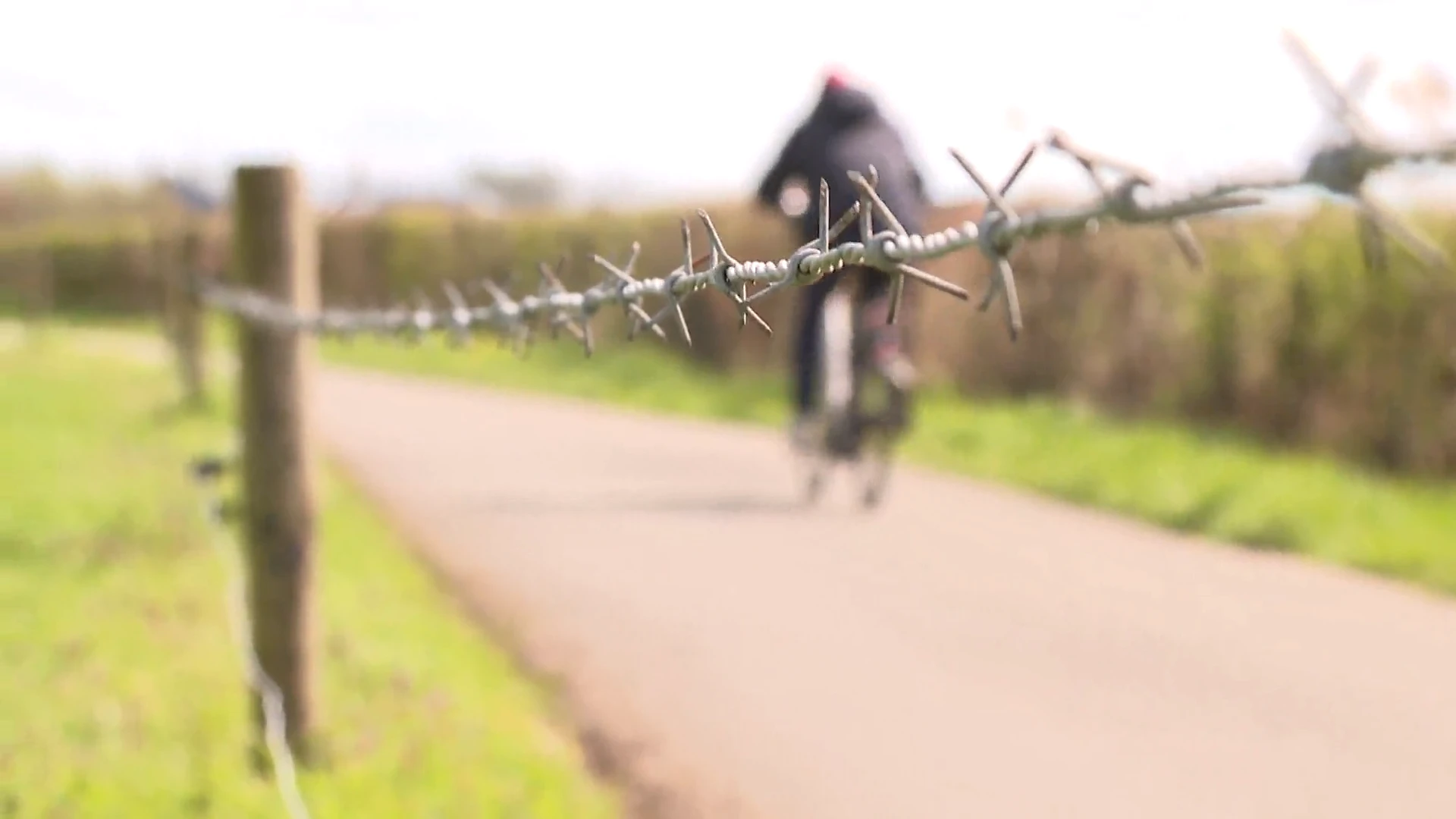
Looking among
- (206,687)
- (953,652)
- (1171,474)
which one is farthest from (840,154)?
(1171,474)

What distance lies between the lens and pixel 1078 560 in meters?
7.40

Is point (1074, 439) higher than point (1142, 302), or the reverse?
point (1142, 302)

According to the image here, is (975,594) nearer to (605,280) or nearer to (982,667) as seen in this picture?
(982,667)

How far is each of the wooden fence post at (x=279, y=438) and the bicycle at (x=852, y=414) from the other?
4.57 meters

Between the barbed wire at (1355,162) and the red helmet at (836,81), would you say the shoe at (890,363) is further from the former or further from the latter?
the barbed wire at (1355,162)

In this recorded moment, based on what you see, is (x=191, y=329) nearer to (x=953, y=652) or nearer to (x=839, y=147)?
(x=953, y=652)

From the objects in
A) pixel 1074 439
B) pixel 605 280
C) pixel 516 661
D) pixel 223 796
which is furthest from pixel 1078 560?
pixel 605 280

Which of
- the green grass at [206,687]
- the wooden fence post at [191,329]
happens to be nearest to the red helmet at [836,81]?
the green grass at [206,687]

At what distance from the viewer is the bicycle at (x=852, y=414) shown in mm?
8703

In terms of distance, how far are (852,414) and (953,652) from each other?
3.18 metres

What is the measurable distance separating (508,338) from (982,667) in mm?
3063

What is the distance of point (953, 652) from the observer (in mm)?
5797

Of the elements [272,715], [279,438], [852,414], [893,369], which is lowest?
[272,715]

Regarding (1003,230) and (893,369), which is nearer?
(1003,230)
